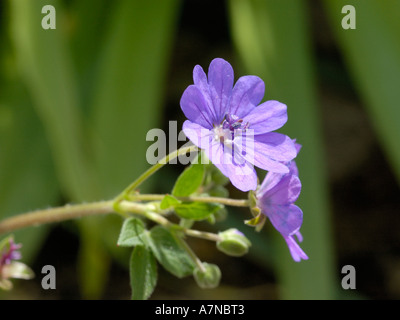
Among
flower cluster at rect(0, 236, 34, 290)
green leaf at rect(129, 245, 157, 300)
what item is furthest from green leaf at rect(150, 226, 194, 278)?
flower cluster at rect(0, 236, 34, 290)

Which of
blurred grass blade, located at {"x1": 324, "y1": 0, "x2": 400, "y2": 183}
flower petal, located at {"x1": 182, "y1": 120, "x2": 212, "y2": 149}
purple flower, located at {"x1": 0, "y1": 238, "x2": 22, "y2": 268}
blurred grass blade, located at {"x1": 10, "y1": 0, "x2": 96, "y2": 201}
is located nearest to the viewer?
flower petal, located at {"x1": 182, "y1": 120, "x2": 212, "y2": 149}

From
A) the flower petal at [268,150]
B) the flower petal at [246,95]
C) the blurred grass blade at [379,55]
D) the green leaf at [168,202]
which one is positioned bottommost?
the green leaf at [168,202]

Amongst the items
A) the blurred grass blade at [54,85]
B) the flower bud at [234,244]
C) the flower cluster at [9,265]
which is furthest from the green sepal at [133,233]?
the blurred grass blade at [54,85]

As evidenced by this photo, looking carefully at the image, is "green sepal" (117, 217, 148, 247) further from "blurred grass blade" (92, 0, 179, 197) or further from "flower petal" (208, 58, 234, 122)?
"blurred grass blade" (92, 0, 179, 197)

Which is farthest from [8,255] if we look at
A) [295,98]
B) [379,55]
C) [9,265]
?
[379,55]

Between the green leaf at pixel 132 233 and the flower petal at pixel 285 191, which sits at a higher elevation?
the flower petal at pixel 285 191

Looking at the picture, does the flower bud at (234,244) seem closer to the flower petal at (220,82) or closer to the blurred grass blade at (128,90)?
the flower petal at (220,82)

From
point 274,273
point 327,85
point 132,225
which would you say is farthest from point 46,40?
point 327,85
